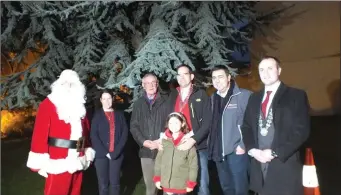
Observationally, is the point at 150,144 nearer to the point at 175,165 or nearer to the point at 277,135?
the point at 175,165

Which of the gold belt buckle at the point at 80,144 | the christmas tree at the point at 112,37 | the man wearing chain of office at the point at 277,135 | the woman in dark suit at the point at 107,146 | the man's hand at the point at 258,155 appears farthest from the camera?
the christmas tree at the point at 112,37

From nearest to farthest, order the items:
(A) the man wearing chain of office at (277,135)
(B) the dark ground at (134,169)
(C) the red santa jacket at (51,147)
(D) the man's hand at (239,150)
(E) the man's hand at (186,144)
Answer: (A) the man wearing chain of office at (277,135) → (C) the red santa jacket at (51,147) → (E) the man's hand at (186,144) → (D) the man's hand at (239,150) → (B) the dark ground at (134,169)

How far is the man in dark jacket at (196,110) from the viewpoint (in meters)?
4.16

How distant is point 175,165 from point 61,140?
51.5 inches

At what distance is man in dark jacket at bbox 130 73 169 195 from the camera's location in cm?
434

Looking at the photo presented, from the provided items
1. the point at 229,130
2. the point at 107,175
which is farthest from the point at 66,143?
the point at 229,130

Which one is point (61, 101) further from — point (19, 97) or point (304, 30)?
point (304, 30)

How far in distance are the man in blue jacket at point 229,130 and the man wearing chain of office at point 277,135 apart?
0.51 metres

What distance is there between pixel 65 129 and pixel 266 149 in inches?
87.0

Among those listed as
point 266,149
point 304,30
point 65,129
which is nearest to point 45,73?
point 65,129

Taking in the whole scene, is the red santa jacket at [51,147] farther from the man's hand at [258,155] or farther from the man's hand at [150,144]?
the man's hand at [258,155]

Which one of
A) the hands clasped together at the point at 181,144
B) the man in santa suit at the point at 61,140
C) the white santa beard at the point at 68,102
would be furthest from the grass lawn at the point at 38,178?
the white santa beard at the point at 68,102

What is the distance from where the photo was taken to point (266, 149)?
11.4 ft

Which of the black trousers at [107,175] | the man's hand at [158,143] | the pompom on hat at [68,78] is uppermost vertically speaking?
the pompom on hat at [68,78]
